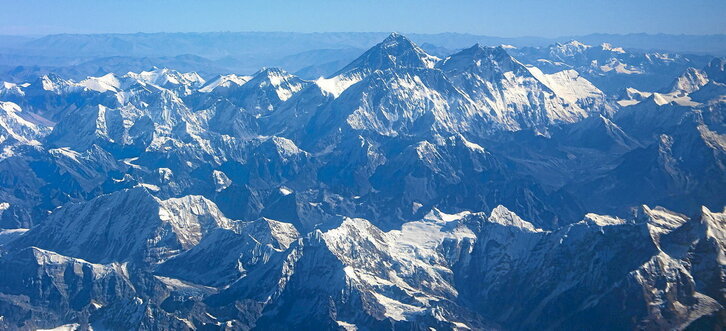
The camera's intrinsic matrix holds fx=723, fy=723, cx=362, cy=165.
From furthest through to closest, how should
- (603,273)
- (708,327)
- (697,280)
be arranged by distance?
(603,273) → (697,280) → (708,327)

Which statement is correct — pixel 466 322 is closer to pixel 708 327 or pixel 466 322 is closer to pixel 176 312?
pixel 708 327

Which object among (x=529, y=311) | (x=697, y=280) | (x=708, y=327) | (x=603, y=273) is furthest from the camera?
(x=529, y=311)

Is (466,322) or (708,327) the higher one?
(708,327)

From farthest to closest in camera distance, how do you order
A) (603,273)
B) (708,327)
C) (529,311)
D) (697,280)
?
(529,311) → (603,273) → (697,280) → (708,327)

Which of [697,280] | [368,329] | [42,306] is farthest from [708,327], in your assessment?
[42,306]

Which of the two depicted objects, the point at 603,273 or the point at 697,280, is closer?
the point at 697,280

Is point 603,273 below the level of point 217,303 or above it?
above

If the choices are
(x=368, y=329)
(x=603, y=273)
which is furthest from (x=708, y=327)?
(x=368, y=329)

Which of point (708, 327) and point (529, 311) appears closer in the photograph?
point (708, 327)

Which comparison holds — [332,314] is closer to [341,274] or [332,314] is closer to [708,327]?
[341,274]
